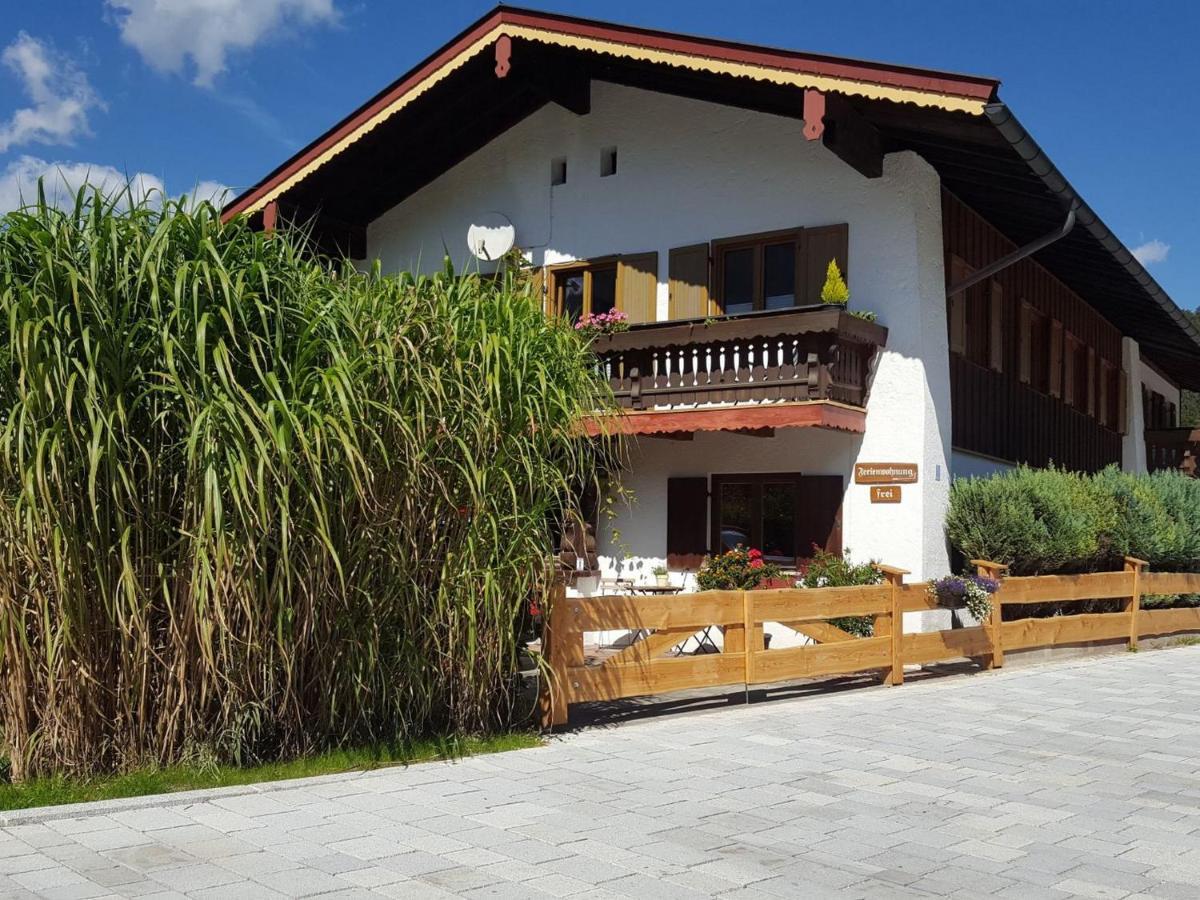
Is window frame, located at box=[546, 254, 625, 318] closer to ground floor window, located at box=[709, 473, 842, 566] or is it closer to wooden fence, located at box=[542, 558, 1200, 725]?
ground floor window, located at box=[709, 473, 842, 566]

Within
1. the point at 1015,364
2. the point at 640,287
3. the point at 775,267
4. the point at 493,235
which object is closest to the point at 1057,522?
the point at 1015,364

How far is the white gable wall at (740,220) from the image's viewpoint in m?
13.8

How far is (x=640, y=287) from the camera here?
15820 mm

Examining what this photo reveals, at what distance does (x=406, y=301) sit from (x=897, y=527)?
7.81 meters

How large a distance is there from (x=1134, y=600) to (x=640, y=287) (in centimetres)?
729

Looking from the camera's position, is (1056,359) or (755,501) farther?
(1056,359)

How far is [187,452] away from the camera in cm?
633

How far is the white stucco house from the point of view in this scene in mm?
13398

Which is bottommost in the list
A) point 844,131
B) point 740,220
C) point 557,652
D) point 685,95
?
point 557,652

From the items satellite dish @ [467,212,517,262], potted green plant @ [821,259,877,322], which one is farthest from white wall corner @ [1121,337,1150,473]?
satellite dish @ [467,212,517,262]

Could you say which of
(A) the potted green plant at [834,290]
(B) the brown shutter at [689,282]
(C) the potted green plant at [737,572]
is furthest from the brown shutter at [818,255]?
(C) the potted green plant at [737,572]

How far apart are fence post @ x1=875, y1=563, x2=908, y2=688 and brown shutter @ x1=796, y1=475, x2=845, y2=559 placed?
2.76 meters

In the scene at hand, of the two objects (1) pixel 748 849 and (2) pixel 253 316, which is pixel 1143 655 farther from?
(2) pixel 253 316

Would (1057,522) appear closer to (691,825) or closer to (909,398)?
(909,398)
